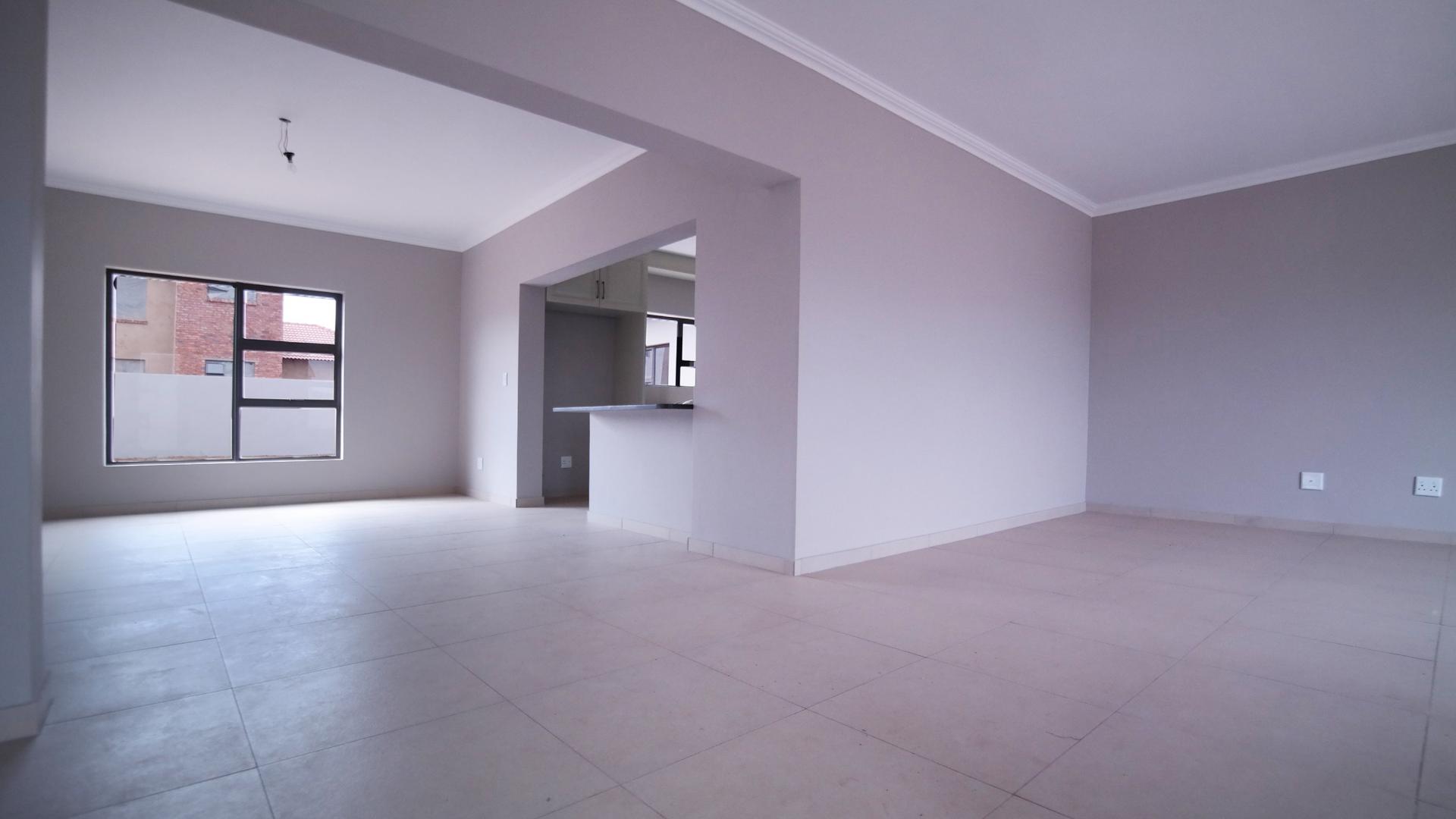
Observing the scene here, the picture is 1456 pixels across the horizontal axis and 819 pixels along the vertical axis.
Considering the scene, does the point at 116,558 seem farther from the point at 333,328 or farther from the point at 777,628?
the point at 777,628

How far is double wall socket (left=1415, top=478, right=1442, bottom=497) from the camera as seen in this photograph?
4.18 meters

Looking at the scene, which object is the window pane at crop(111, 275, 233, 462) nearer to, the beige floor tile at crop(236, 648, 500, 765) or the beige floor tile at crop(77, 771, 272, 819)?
the beige floor tile at crop(236, 648, 500, 765)

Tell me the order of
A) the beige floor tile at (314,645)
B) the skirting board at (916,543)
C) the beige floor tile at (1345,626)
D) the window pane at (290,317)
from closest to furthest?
the beige floor tile at (314,645), the beige floor tile at (1345,626), the skirting board at (916,543), the window pane at (290,317)

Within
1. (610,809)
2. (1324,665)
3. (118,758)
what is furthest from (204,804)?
(1324,665)

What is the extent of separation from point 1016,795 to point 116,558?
4.50m

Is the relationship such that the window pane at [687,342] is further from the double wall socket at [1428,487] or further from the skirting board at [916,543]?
the double wall socket at [1428,487]

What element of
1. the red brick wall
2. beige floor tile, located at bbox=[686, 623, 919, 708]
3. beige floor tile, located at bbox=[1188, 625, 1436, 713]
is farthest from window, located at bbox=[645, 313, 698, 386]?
beige floor tile, located at bbox=[1188, 625, 1436, 713]

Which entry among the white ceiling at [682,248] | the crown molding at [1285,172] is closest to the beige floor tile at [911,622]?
the crown molding at [1285,172]

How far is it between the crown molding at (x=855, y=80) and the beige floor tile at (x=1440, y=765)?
3.30 metres

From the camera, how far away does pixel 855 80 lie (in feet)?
11.4

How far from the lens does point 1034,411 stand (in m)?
4.98

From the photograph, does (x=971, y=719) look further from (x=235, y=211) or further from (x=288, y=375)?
(x=235, y=211)

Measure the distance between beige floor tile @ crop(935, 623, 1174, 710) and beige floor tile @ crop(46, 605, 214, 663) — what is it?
2.68 metres

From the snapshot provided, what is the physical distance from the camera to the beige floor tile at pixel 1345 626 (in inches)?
92.4
